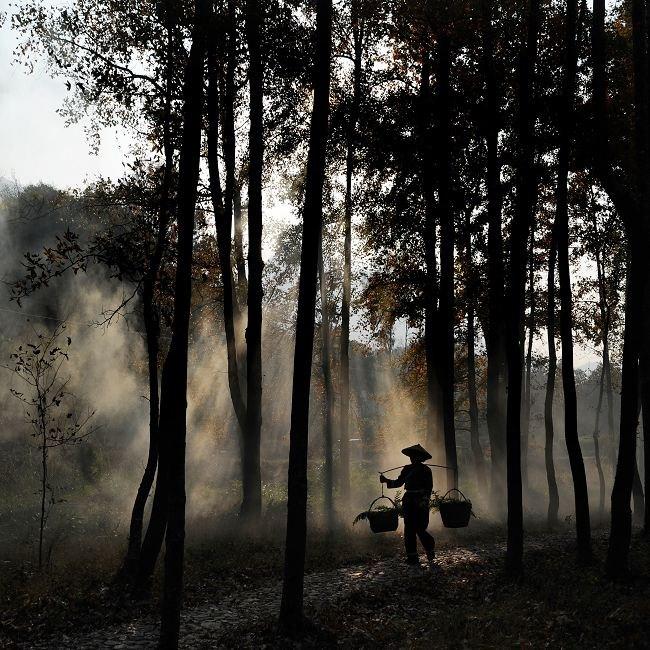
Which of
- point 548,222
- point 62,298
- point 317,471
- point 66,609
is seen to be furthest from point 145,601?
point 62,298

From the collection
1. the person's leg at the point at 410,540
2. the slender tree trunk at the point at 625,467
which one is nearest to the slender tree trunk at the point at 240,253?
the person's leg at the point at 410,540

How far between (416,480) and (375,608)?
4.20m

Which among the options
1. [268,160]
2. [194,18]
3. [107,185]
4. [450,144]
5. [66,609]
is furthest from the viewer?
[268,160]

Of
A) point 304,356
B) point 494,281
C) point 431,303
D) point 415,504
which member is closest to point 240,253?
point 431,303

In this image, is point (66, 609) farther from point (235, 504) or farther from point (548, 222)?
point (548, 222)

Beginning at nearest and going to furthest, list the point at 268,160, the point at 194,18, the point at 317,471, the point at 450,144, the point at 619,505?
the point at 194,18
the point at 619,505
the point at 450,144
the point at 268,160
the point at 317,471

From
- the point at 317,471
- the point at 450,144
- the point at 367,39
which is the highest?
the point at 367,39

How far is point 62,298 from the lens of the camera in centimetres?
4012

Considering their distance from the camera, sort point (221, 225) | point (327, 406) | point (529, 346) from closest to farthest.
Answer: point (221, 225), point (327, 406), point (529, 346)

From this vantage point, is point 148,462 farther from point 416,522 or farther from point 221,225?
point 221,225

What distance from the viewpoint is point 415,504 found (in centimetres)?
1434

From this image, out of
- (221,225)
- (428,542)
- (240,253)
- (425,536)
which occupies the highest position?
(240,253)

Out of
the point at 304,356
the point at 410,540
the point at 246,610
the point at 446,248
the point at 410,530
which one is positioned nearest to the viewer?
the point at 304,356

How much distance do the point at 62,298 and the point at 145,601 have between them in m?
31.6
